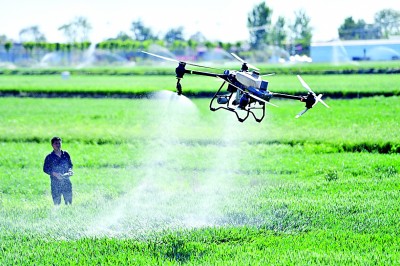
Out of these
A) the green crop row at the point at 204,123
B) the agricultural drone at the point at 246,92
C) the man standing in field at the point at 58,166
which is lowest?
the green crop row at the point at 204,123

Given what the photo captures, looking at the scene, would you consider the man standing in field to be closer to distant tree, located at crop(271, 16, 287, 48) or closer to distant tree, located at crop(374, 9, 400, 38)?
distant tree, located at crop(374, 9, 400, 38)

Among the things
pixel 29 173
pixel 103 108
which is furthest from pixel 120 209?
pixel 103 108

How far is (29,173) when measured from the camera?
45.1 feet

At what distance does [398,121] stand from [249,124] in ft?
12.8

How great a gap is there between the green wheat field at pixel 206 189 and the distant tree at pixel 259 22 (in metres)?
23.4

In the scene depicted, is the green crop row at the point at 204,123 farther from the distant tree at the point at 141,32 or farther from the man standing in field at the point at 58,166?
the distant tree at the point at 141,32

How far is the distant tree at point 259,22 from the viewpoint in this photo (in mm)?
45719

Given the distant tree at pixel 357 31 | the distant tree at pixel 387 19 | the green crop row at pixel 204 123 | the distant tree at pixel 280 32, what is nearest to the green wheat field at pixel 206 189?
the green crop row at pixel 204 123

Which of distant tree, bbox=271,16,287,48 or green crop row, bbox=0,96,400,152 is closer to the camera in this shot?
green crop row, bbox=0,96,400,152

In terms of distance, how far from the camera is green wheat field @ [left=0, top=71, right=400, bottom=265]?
8.55 meters

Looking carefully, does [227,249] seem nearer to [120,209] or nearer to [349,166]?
[120,209]

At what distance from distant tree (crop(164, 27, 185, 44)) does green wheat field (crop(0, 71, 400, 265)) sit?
159 feet

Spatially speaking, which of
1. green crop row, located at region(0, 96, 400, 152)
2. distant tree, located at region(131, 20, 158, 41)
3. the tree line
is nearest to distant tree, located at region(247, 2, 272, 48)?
the tree line

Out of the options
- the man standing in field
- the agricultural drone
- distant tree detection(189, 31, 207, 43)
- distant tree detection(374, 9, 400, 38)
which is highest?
distant tree detection(374, 9, 400, 38)
